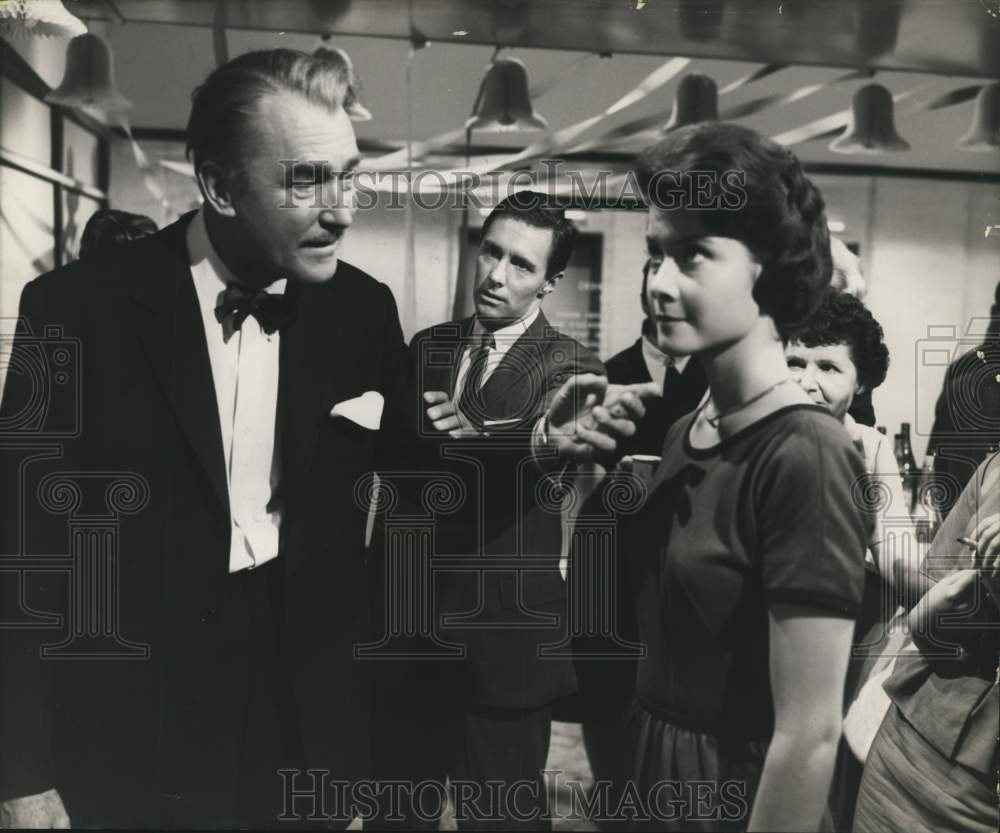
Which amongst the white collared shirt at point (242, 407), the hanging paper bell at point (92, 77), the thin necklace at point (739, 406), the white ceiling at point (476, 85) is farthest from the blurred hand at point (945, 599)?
the hanging paper bell at point (92, 77)

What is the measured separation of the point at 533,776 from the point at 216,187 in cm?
162

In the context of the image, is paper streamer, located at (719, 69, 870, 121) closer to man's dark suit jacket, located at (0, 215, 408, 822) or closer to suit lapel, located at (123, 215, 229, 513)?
man's dark suit jacket, located at (0, 215, 408, 822)

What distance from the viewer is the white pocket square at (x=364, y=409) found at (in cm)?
212

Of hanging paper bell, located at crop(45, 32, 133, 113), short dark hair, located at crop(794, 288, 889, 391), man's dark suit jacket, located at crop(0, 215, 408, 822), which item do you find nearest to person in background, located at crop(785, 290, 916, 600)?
short dark hair, located at crop(794, 288, 889, 391)

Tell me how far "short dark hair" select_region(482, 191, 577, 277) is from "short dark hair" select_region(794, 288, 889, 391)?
0.60m

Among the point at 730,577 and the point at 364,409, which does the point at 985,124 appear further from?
the point at 364,409

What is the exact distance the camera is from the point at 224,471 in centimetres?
206

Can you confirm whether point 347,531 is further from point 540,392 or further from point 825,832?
point 825,832

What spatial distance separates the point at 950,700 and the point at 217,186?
2.19 metres

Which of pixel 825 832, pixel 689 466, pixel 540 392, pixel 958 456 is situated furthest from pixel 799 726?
pixel 540 392

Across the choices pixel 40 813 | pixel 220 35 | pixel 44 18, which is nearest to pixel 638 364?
pixel 220 35

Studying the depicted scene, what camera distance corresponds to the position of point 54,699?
2.19 m

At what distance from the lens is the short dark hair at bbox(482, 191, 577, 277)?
210 cm

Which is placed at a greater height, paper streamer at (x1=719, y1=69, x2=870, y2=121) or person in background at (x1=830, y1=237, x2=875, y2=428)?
paper streamer at (x1=719, y1=69, x2=870, y2=121)
